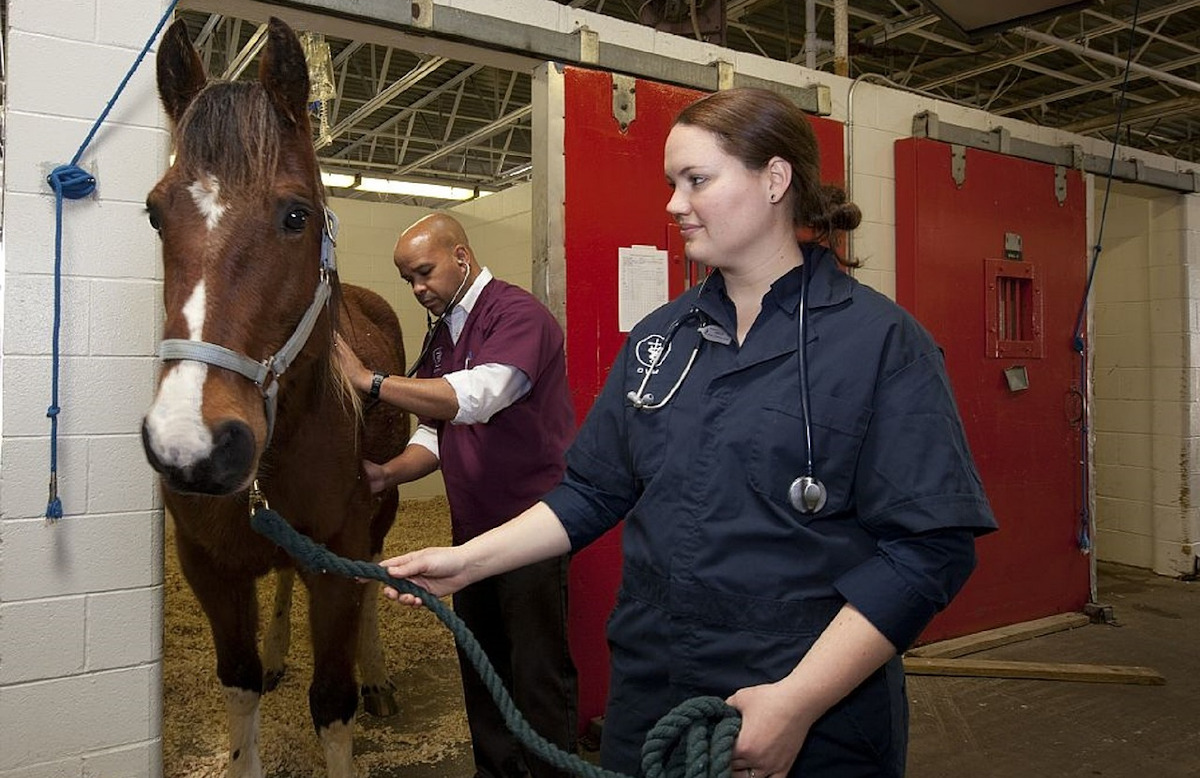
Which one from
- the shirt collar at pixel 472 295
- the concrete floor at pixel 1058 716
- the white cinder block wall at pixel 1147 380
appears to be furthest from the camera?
the white cinder block wall at pixel 1147 380

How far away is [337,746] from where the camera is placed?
203 cm

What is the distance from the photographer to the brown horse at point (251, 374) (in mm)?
1166

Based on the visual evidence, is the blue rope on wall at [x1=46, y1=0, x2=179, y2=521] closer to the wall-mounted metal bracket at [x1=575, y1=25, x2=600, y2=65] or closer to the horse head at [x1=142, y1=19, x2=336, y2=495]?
the horse head at [x1=142, y1=19, x2=336, y2=495]

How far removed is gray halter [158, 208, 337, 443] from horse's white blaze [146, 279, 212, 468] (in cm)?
2

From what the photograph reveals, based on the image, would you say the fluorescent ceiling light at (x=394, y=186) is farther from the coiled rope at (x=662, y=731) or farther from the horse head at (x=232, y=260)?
the coiled rope at (x=662, y=731)

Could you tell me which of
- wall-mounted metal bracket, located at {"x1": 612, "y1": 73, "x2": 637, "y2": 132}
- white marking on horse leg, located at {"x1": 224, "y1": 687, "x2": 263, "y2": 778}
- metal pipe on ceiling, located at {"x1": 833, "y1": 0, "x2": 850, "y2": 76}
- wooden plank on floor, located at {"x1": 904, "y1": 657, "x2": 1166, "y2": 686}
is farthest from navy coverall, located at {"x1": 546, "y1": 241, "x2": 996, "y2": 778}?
metal pipe on ceiling, located at {"x1": 833, "y1": 0, "x2": 850, "y2": 76}

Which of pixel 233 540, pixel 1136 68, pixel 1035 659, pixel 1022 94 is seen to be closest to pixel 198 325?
pixel 233 540

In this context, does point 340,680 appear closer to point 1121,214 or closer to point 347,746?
point 347,746

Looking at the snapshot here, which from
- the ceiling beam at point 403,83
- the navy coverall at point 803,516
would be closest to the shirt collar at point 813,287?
the navy coverall at point 803,516

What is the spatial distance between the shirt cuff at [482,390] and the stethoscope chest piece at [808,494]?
106cm

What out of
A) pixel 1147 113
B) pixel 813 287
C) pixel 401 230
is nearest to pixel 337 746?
pixel 813 287

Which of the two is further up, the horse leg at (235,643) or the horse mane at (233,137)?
the horse mane at (233,137)

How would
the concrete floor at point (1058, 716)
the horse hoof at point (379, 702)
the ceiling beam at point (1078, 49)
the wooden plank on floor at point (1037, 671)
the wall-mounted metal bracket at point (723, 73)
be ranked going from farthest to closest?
the ceiling beam at point (1078, 49) → the wooden plank on floor at point (1037, 671) → the wall-mounted metal bracket at point (723, 73) → the horse hoof at point (379, 702) → the concrete floor at point (1058, 716)

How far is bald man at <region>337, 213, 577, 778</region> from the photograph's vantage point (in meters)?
2.04
